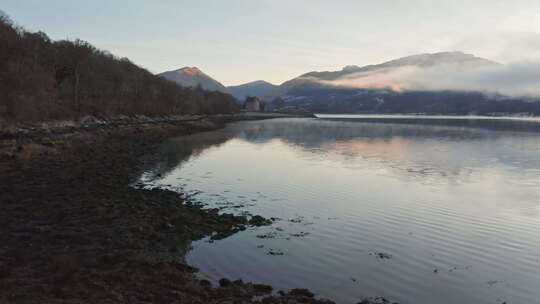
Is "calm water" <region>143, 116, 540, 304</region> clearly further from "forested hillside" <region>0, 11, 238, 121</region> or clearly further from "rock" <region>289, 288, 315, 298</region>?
"forested hillside" <region>0, 11, 238, 121</region>

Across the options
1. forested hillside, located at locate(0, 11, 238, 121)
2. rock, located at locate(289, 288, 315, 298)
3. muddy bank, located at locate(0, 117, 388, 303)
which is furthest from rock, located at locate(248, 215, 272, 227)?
forested hillside, located at locate(0, 11, 238, 121)

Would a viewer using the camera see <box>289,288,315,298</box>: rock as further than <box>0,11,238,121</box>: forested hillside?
No

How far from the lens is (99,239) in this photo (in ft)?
55.3

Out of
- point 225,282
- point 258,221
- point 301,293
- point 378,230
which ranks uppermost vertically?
point 225,282

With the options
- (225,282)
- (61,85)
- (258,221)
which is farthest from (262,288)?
(61,85)

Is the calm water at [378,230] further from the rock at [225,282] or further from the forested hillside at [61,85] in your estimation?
the forested hillside at [61,85]

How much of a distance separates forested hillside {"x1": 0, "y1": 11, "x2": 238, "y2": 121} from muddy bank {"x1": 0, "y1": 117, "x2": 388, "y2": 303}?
26.0m

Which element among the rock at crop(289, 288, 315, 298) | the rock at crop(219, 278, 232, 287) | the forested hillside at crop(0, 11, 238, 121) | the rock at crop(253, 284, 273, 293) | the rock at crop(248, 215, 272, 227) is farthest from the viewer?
the forested hillside at crop(0, 11, 238, 121)

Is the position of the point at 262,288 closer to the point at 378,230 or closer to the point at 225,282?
the point at 225,282

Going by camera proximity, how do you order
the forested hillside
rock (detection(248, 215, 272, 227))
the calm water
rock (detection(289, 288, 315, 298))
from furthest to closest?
1. the forested hillside
2. rock (detection(248, 215, 272, 227))
3. the calm water
4. rock (detection(289, 288, 315, 298))

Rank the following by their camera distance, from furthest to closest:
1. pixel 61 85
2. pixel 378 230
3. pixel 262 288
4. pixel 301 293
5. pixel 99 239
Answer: pixel 61 85 < pixel 378 230 < pixel 99 239 < pixel 262 288 < pixel 301 293

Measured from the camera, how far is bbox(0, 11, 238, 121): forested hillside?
56.7m

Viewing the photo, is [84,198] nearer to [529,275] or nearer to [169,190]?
[169,190]

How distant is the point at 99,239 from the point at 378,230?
13.0 m
